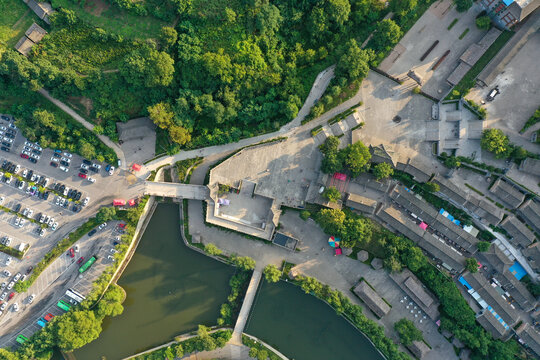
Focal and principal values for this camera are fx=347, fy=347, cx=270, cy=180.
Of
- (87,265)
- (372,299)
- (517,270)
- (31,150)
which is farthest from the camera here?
(31,150)

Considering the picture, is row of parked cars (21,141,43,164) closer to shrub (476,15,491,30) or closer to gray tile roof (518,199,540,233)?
shrub (476,15,491,30)

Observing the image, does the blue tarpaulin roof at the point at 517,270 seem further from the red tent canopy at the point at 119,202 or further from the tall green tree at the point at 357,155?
the red tent canopy at the point at 119,202

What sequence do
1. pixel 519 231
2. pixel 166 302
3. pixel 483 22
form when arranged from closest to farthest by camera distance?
pixel 483 22 → pixel 519 231 → pixel 166 302

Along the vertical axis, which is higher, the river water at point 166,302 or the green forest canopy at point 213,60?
the green forest canopy at point 213,60

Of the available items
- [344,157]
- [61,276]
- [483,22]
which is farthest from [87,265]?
[483,22]

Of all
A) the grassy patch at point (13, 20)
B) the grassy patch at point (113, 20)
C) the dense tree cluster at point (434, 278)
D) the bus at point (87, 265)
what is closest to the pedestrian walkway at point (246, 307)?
the dense tree cluster at point (434, 278)

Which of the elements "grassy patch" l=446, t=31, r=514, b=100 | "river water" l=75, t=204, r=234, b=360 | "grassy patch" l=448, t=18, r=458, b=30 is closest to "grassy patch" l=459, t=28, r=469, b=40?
"grassy patch" l=448, t=18, r=458, b=30

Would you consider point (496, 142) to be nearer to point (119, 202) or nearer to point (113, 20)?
point (119, 202)
